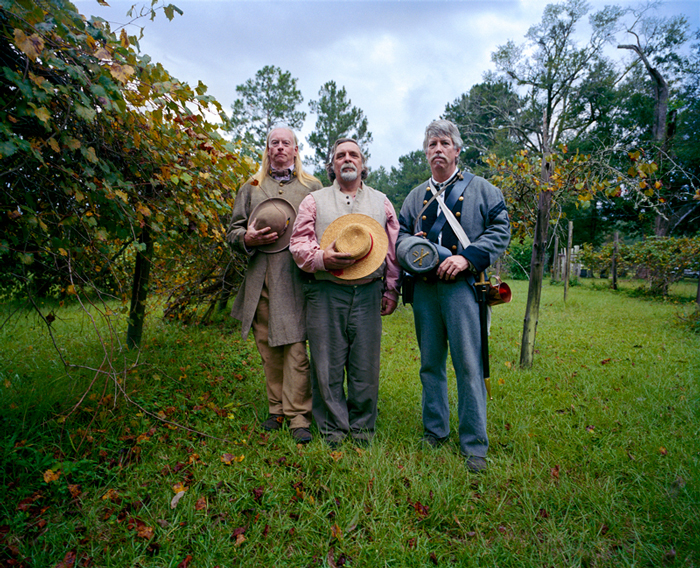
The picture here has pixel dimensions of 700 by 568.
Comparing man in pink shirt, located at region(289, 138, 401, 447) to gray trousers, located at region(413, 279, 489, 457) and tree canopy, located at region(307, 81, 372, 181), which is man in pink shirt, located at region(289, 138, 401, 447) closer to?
gray trousers, located at region(413, 279, 489, 457)

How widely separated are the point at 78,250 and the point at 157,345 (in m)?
2.91

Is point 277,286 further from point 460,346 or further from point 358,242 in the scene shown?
point 460,346

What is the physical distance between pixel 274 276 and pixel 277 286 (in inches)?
3.1

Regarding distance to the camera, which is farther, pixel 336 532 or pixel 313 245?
pixel 313 245

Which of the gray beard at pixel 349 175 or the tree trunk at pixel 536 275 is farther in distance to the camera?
the tree trunk at pixel 536 275

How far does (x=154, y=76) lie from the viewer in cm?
213

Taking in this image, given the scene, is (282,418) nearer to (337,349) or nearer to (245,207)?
(337,349)

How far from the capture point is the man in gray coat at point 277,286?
2998 millimetres

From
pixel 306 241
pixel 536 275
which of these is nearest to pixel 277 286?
pixel 306 241

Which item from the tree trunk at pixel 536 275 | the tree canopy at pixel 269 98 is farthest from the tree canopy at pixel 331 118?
the tree trunk at pixel 536 275

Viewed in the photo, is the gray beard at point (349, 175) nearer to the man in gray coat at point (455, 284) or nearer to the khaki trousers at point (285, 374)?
the man in gray coat at point (455, 284)

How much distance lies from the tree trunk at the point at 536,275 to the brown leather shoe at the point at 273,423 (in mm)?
2983

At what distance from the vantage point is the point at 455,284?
263 centimetres

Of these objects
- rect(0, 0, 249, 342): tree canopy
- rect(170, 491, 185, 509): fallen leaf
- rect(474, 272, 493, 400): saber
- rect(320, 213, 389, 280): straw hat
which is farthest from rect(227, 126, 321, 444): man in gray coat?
rect(474, 272, 493, 400): saber
